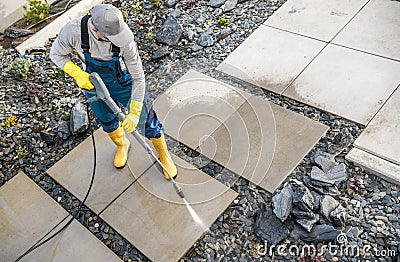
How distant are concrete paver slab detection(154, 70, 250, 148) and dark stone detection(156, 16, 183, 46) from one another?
1.84 ft

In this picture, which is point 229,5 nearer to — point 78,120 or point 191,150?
point 191,150

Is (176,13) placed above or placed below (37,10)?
below

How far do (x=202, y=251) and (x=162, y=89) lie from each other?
1.80m

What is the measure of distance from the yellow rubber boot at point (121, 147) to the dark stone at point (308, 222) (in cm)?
157

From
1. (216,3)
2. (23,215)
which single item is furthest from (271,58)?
(23,215)

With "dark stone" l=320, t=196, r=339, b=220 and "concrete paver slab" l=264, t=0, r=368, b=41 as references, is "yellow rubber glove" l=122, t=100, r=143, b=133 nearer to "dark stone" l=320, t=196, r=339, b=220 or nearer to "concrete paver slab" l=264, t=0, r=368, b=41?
"dark stone" l=320, t=196, r=339, b=220

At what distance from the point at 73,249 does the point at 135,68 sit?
4.94 feet

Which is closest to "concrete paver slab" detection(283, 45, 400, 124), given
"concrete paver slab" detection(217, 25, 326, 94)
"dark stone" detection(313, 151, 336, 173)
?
"concrete paver slab" detection(217, 25, 326, 94)

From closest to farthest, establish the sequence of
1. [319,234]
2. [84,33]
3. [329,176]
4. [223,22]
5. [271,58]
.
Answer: [84,33] → [319,234] → [329,176] → [271,58] → [223,22]

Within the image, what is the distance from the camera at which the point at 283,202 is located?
3266 mm

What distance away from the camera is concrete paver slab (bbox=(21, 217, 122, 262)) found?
3268 millimetres

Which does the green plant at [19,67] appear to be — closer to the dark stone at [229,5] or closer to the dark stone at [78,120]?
the dark stone at [78,120]

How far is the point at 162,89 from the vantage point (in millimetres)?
4352

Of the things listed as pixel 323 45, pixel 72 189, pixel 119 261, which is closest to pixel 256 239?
pixel 119 261
